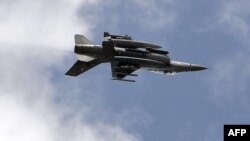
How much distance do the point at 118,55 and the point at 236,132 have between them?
1731 inches

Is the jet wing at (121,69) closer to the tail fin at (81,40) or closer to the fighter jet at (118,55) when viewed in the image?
the fighter jet at (118,55)

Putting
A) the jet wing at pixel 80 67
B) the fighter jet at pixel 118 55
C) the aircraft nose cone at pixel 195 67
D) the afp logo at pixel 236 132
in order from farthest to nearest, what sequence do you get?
the aircraft nose cone at pixel 195 67 → the jet wing at pixel 80 67 → the fighter jet at pixel 118 55 → the afp logo at pixel 236 132

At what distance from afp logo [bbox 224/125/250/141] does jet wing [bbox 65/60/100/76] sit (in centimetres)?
4546

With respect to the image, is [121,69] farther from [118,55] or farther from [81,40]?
[81,40]

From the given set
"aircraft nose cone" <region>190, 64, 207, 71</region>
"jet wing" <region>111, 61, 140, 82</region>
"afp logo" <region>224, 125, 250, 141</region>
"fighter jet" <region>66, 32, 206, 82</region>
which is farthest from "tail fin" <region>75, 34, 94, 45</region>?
"afp logo" <region>224, 125, 250, 141</region>

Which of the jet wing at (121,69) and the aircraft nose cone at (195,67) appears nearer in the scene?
the jet wing at (121,69)

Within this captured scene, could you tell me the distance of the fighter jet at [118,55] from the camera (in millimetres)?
108875

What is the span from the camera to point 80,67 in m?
112

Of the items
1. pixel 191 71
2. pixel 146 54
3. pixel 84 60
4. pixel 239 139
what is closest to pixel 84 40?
pixel 84 60

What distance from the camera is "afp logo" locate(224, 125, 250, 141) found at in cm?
6700

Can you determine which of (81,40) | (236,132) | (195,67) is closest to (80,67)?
(81,40)

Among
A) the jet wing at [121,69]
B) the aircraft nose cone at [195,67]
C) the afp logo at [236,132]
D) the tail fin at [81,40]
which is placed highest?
the tail fin at [81,40]

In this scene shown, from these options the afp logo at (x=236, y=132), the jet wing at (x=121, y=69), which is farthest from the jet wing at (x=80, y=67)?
the afp logo at (x=236, y=132)

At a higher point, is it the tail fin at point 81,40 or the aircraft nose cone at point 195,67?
the tail fin at point 81,40
